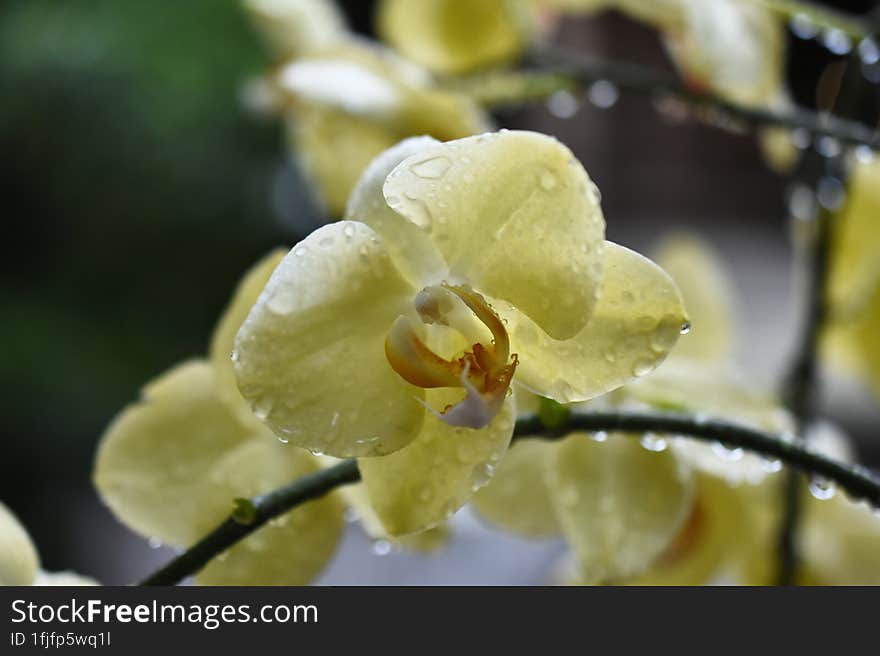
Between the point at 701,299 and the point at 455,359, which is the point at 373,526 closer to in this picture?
the point at 455,359

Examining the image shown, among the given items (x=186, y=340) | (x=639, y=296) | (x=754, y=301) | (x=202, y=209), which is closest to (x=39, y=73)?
(x=202, y=209)

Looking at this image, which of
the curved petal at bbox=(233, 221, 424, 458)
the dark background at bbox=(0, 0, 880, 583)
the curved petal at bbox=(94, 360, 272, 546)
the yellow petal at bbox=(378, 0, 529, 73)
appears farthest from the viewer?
the dark background at bbox=(0, 0, 880, 583)

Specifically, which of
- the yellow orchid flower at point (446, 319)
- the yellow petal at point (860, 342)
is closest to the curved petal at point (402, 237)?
the yellow orchid flower at point (446, 319)

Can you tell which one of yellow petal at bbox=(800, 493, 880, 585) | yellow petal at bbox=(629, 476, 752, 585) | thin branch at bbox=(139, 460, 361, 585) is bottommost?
thin branch at bbox=(139, 460, 361, 585)

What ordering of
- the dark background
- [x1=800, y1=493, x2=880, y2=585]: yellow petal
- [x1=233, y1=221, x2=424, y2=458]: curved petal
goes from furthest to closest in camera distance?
→ 1. the dark background
2. [x1=800, y1=493, x2=880, y2=585]: yellow petal
3. [x1=233, y1=221, x2=424, y2=458]: curved petal

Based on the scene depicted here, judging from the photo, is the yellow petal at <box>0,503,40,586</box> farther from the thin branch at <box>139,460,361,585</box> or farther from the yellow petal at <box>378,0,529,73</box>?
→ the yellow petal at <box>378,0,529,73</box>

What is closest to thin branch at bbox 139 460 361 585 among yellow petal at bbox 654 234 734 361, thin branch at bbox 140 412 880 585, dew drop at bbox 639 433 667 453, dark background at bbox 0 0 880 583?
thin branch at bbox 140 412 880 585
